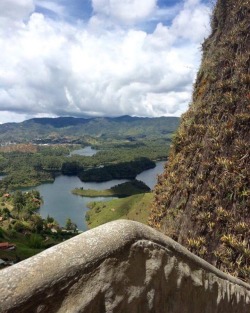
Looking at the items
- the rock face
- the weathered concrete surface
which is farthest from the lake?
the weathered concrete surface

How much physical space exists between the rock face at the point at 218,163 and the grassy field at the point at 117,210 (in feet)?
267

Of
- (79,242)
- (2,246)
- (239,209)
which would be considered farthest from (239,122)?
(2,246)

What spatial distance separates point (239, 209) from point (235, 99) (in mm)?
3355

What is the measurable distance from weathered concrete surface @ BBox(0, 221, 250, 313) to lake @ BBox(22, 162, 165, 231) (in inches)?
3430

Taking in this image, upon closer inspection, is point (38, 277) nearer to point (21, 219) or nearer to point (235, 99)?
point (235, 99)

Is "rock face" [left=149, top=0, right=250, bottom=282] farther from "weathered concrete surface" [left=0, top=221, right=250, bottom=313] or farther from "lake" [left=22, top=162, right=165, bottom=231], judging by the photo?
"lake" [left=22, top=162, right=165, bottom=231]

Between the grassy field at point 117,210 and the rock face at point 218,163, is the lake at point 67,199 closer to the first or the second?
the grassy field at point 117,210

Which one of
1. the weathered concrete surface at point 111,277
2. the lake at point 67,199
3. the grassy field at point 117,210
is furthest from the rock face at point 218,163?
the grassy field at point 117,210

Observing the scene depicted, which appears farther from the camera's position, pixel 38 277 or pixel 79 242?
pixel 79 242

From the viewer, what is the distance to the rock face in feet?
26.0

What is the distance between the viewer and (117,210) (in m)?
107

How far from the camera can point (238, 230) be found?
7664mm

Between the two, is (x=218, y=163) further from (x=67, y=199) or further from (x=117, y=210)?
(x=67, y=199)

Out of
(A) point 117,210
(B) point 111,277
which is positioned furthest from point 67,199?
(B) point 111,277
